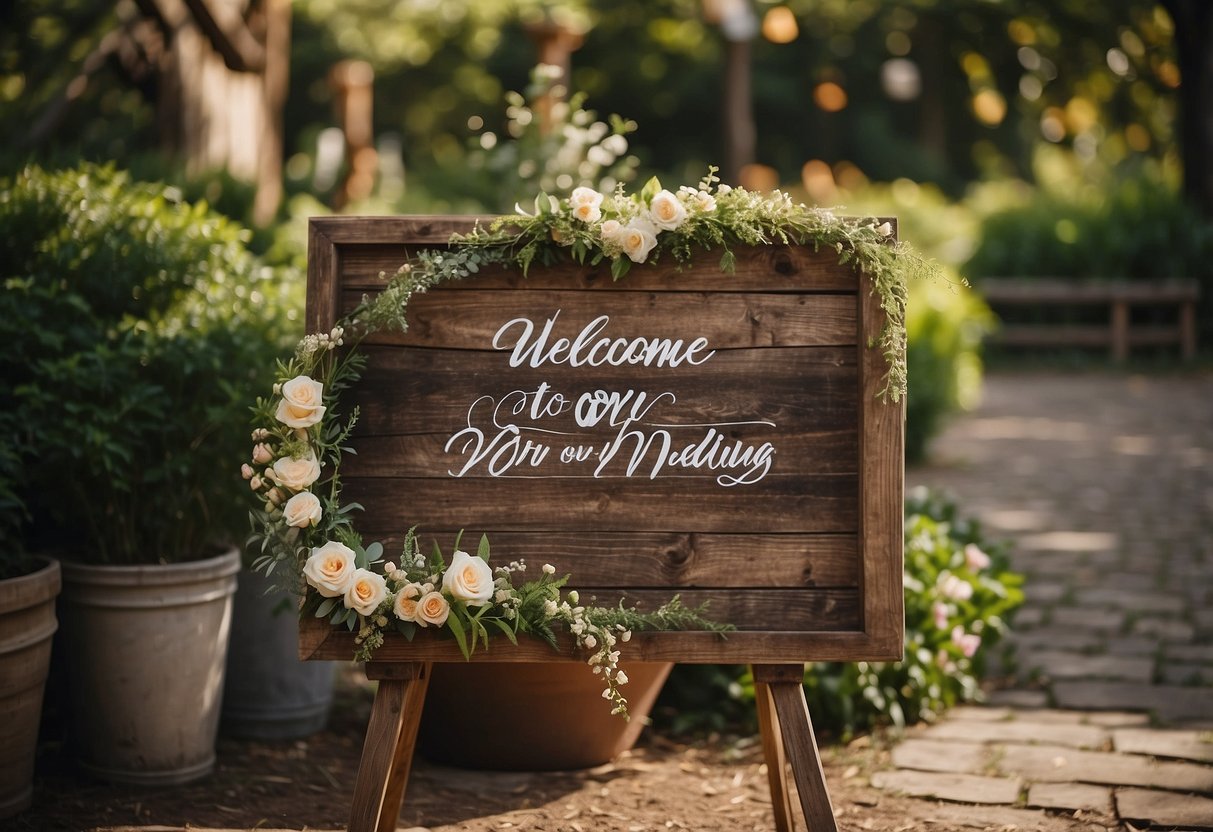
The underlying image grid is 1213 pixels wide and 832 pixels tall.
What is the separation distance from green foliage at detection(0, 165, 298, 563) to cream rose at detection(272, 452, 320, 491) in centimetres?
80

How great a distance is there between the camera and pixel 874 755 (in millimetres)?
3248

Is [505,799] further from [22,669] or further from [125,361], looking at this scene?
[125,361]

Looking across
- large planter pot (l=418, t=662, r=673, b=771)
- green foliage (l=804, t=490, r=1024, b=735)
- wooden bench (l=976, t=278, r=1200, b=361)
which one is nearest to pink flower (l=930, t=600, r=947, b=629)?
green foliage (l=804, t=490, r=1024, b=735)

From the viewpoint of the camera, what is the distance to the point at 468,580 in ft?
7.09

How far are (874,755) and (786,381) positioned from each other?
1412mm

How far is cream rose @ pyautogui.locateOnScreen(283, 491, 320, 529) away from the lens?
2.17 m

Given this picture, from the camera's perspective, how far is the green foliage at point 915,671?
3.40 metres

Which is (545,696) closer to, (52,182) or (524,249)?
(524,249)

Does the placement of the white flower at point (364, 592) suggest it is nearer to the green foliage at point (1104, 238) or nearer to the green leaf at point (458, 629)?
the green leaf at point (458, 629)

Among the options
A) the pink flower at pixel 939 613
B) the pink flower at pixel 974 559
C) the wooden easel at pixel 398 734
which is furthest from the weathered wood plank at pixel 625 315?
the pink flower at pixel 974 559

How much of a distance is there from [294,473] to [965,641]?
2.19 m

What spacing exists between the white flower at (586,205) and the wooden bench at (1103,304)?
10758 mm

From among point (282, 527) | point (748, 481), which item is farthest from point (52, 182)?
point (748, 481)

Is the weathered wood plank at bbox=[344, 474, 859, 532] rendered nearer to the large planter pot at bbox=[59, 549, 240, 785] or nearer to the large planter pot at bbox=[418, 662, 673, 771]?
the large planter pot at bbox=[418, 662, 673, 771]
